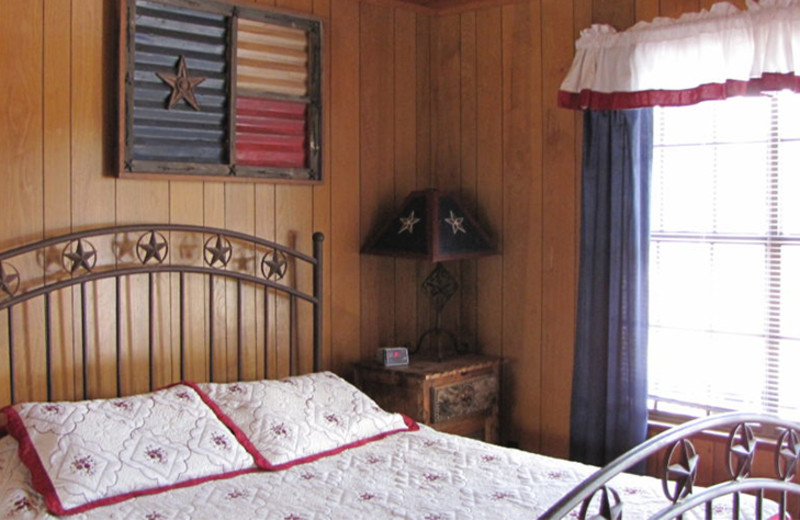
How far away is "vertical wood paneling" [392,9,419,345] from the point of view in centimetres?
398

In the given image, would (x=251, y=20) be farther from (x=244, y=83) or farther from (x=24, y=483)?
(x=24, y=483)

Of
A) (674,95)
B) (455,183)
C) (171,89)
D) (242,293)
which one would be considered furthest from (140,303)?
(674,95)

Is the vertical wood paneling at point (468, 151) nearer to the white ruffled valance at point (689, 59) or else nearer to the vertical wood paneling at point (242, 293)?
the white ruffled valance at point (689, 59)

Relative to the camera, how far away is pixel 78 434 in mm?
2545

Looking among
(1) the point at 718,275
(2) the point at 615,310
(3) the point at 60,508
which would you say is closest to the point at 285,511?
(3) the point at 60,508

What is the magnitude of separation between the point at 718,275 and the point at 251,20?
6.61 feet

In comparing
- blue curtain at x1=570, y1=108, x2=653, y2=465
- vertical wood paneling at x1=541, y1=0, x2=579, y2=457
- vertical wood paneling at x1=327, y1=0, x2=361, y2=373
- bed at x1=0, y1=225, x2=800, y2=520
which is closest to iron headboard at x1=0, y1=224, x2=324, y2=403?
bed at x1=0, y1=225, x2=800, y2=520

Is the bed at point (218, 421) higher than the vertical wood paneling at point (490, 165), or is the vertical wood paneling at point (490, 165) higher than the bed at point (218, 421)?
the vertical wood paneling at point (490, 165)

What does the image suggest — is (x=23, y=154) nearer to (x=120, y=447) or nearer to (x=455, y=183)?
(x=120, y=447)

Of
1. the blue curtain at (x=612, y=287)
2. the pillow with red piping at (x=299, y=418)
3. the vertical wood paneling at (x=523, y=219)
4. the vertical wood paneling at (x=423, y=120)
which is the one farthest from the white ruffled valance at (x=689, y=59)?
the pillow with red piping at (x=299, y=418)

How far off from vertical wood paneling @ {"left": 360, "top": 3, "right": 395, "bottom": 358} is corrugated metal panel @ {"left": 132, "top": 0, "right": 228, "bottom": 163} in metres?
0.75

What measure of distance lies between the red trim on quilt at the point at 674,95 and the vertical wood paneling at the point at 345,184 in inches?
35.7

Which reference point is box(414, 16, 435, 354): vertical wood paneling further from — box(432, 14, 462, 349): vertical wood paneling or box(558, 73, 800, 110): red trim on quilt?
box(558, 73, 800, 110): red trim on quilt

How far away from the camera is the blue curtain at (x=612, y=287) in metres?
3.36
